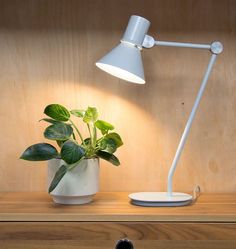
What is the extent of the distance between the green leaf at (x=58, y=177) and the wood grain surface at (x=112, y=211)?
0.18ft

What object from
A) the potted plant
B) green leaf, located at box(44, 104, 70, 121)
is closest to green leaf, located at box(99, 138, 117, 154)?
the potted plant

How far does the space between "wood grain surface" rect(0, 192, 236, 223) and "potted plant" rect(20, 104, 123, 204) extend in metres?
0.04

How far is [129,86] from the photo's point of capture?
1.21 meters

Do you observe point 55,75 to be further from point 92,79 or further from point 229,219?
point 229,219

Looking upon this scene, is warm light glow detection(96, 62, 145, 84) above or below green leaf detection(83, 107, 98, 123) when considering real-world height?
above

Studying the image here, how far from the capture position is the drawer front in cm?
91

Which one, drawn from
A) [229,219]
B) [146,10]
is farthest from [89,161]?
[146,10]

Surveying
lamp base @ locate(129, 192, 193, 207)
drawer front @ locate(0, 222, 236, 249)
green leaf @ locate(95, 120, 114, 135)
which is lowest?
drawer front @ locate(0, 222, 236, 249)

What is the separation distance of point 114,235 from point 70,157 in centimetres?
20

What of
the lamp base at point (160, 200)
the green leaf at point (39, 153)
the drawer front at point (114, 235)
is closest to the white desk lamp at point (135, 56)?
the lamp base at point (160, 200)

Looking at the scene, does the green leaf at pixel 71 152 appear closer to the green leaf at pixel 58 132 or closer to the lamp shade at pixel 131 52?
the green leaf at pixel 58 132

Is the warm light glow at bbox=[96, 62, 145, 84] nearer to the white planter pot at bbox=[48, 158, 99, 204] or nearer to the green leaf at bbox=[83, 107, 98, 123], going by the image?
the green leaf at bbox=[83, 107, 98, 123]

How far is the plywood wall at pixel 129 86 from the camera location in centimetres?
120

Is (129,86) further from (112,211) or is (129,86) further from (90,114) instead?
(112,211)
